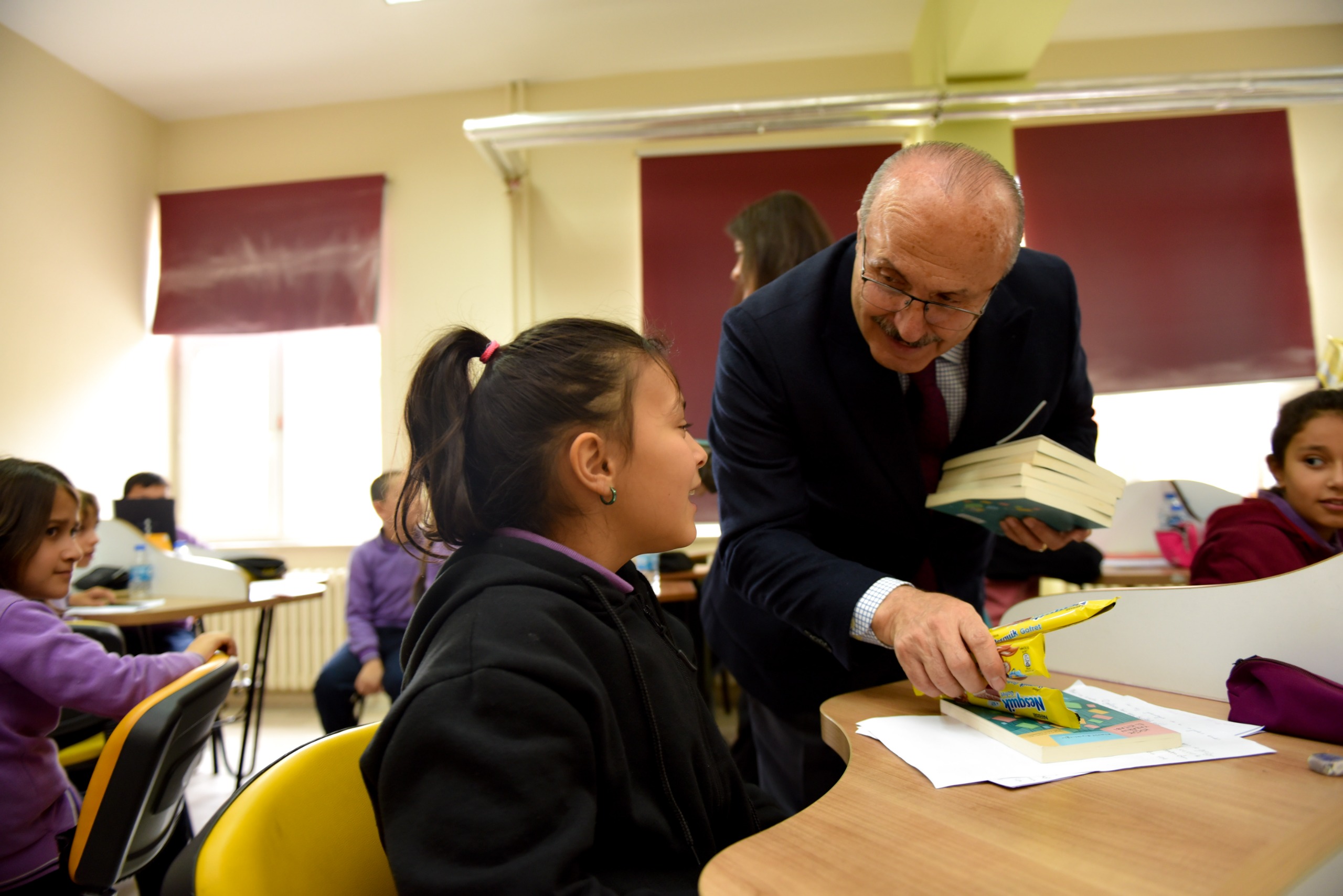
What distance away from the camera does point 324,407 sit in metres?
4.94

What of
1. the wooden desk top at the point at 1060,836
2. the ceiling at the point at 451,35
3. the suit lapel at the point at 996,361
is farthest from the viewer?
the ceiling at the point at 451,35

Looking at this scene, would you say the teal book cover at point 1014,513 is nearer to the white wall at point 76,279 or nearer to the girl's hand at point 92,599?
the girl's hand at point 92,599

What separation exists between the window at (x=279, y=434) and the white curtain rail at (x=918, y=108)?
179 cm

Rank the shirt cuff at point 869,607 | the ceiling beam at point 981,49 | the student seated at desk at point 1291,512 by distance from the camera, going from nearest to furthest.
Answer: the shirt cuff at point 869,607 → the student seated at desk at point 1291,512 → the ceiling beam at point 981,49

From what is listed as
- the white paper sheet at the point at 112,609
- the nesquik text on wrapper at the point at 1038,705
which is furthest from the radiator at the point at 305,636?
the nesquik text on wrapper at the point at 1038,705

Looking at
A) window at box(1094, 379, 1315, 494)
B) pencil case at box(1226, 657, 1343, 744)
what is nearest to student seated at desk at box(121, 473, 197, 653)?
pencil case at box(1226, 657, 1343, 744)

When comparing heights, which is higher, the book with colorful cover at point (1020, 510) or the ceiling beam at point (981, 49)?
the ceiling beam at point (981, 49)

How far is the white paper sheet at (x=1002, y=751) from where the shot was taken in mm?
762

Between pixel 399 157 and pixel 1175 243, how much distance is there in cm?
467

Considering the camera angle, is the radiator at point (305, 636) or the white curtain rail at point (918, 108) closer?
the white curtain rail at point (918, 108)

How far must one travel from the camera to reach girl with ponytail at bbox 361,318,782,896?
0.64m

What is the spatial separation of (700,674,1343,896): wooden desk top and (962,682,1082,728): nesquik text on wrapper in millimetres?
101

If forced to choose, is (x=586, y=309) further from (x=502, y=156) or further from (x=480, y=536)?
(x=480, y=536)

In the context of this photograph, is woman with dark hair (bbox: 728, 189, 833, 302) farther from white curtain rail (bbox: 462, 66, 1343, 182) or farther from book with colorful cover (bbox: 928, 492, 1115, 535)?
white curtain rail (bbox: 462, 66, 1343, 182)
